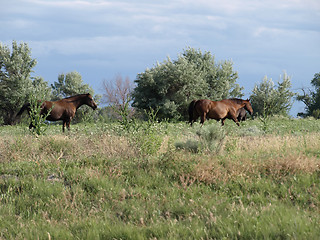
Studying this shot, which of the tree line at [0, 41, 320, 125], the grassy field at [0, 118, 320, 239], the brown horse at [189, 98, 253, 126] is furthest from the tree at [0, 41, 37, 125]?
the grassy field at [0, 118, 320, 239]

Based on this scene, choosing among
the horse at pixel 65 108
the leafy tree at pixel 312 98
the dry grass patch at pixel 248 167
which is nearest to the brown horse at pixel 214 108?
the horse at pixel 65 108

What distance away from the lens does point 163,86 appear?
1422 inches

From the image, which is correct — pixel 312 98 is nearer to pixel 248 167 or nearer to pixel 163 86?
pixel 163 86

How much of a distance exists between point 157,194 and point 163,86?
29.6 metres

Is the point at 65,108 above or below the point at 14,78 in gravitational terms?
below

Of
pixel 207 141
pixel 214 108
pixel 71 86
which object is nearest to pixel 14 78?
pixel 71 86

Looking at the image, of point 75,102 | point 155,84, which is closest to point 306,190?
point 75,102

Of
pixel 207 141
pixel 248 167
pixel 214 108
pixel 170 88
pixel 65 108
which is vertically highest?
pixel 170 88

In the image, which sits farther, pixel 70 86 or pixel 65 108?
pixel 70 86

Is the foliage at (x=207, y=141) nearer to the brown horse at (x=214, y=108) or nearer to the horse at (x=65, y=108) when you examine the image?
the brown horse at (x=214, y=108)

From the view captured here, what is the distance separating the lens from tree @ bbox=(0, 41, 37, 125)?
136 feet

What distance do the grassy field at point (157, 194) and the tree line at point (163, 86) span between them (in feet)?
64.9

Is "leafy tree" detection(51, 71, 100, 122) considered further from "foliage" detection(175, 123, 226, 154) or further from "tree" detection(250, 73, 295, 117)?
"foliage" detection(175, 123, 226, 154)

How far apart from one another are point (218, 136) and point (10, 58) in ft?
129
